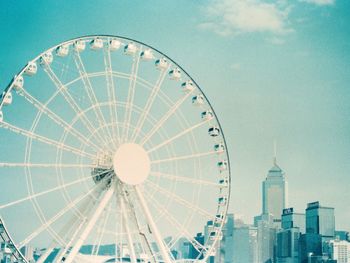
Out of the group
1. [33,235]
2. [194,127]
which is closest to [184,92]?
[194,127]

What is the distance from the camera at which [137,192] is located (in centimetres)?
3534

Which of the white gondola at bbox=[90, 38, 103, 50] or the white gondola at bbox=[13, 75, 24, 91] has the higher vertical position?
the white gondola at bbox=[90, 38, 103, 50]

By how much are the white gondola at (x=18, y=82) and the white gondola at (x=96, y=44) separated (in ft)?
14.4

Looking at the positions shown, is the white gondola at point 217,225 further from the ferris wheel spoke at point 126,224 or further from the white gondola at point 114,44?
the white gondola at point 114,44

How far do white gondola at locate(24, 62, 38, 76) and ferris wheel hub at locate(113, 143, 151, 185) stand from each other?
232 inches

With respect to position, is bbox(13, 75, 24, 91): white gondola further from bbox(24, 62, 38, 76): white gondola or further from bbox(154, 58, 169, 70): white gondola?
bbox(154, 58, 169, 70): white gondola

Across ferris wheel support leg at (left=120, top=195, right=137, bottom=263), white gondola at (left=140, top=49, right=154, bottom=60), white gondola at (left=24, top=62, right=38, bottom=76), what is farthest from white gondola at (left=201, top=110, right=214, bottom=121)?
white gondola at (left=24, top=62, right=38, bottom=76)

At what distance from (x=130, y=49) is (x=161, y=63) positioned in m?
2.05

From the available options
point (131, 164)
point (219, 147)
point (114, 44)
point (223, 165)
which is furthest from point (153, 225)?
point (114, 44)

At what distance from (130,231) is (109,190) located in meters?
2.56

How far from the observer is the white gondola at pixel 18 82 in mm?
34031

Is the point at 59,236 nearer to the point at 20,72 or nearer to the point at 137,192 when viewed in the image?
the point at 137,192

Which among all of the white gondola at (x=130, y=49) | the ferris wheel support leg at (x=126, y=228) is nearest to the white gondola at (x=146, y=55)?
the white gondola at (x=130, y=49)

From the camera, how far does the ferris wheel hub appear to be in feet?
115
